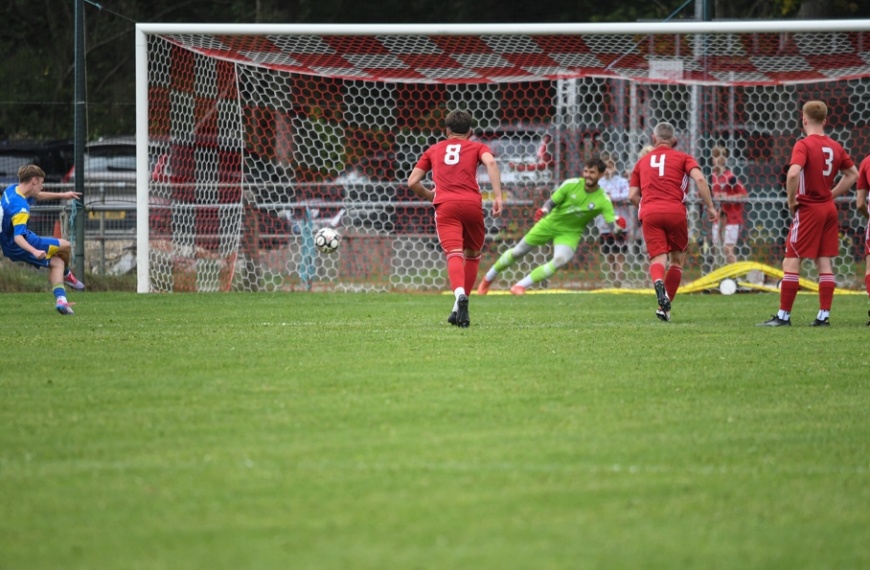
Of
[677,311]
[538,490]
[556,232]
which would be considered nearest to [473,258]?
[677,311]

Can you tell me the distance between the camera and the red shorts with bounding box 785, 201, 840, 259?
1155cm

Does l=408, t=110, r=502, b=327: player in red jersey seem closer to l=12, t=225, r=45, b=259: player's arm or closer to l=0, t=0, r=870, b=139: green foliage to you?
l=12, t=225, r=45, b=259: player's arm

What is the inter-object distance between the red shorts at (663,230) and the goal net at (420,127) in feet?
15.5

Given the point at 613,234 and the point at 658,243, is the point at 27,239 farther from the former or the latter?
the point at 613,234

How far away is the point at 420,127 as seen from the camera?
18109 millimetres

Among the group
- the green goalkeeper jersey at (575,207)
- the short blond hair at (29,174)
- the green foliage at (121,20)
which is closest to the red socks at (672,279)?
the green goalkeeper jersey at (575,207)

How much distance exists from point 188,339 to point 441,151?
9.87ft

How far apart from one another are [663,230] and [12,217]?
6377 mm

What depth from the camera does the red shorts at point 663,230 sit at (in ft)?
39.6

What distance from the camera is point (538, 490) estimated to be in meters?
4.79

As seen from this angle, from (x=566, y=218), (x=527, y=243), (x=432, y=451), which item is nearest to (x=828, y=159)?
(x=566, y=218)

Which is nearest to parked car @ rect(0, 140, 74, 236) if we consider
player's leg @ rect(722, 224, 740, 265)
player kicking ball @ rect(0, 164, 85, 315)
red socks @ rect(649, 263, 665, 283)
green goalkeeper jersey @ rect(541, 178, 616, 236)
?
player kicking ball @ rect(0, 164, 85, 315)

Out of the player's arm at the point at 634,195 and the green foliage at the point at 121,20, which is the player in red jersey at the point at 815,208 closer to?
the player's arm at the point at 634,195

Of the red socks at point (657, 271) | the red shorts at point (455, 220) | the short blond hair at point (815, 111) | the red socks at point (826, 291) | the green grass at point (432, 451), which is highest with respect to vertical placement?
the short blond hair at point (815, 111)
